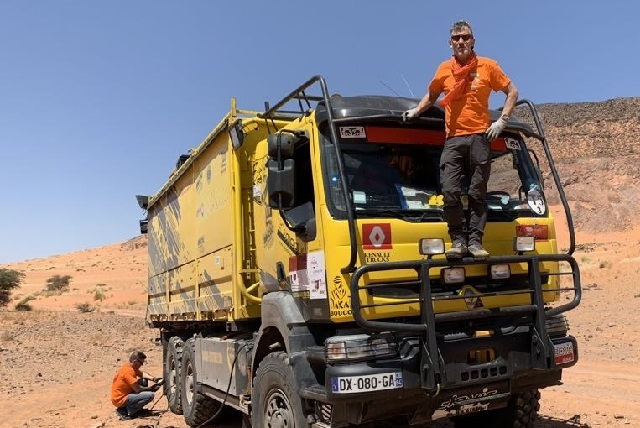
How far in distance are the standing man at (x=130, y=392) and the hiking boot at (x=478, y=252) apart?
707cm

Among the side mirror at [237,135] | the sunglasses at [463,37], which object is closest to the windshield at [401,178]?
the sunglasses at [463,37]

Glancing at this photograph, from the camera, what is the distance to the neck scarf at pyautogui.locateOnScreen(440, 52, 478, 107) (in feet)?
16.6

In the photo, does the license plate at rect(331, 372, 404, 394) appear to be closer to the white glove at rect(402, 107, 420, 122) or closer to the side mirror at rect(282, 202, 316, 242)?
the side mirror at rect(282, 202, 316, 242)

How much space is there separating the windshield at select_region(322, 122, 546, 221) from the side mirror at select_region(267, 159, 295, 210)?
292 millimetres

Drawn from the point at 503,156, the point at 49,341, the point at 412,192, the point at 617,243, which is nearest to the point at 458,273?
the point at 412,192

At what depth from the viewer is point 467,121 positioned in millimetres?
5059

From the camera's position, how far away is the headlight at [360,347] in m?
4.54

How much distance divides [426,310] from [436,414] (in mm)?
974

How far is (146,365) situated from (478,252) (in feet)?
44.8

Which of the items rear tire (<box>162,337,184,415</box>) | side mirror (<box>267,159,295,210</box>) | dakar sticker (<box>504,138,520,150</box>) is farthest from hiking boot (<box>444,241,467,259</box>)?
rear tire (<box>162,337,184,415</box>)

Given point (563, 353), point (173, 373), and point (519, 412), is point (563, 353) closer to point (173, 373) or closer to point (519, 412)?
point (519, 412)

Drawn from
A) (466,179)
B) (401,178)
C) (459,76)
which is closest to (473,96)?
(459,76)

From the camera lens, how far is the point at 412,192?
17.0 ft

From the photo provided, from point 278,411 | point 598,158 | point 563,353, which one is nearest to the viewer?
point 563,353
